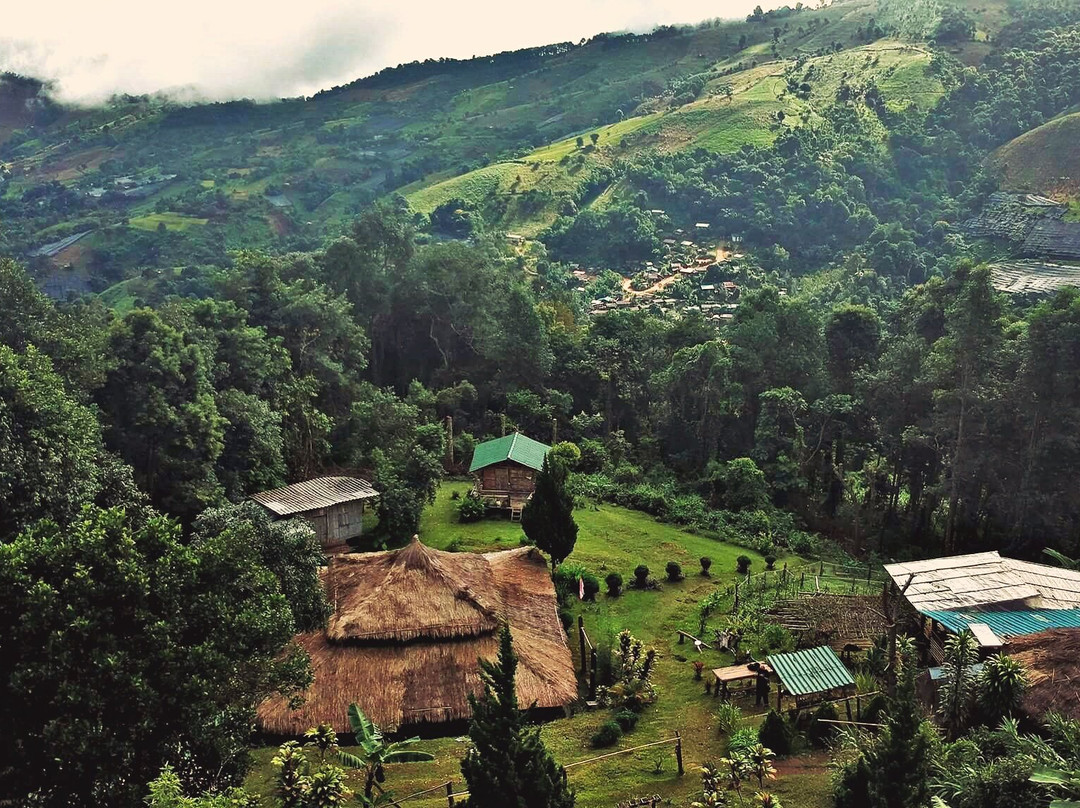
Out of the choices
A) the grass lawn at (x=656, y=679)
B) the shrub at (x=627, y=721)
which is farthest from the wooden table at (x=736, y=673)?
the shrub at (x=627, y=721)

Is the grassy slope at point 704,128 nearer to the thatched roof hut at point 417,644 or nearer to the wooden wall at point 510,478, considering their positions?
the wooden wall at point 510,478

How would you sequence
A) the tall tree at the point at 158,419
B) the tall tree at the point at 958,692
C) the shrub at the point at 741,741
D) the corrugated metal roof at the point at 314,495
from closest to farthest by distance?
the tall tree at the point at 958,692 → the shrub at the point at 741,741 → the tall tree at the point at 158,419 → the corrugated metal roof at the point at 314,495

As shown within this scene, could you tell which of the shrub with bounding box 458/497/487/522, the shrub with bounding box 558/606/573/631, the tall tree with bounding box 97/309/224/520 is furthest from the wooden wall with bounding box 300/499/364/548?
the shrub with bounding box 558/606/573/631

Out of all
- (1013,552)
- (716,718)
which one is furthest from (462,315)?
(716,718)

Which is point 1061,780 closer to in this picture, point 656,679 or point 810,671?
point 810,671

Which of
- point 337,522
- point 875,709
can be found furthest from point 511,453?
point 875,709

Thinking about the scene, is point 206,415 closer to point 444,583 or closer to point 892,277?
point 444,583
